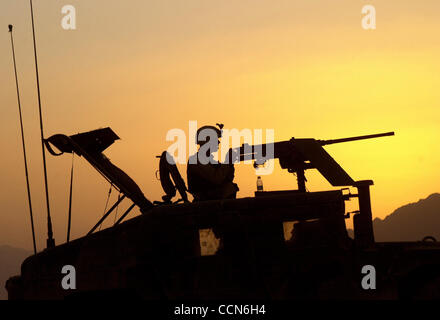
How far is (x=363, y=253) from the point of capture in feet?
34.6

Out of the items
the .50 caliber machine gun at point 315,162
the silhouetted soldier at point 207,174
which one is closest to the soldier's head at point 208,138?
the silhouetted soldier at point 207,174

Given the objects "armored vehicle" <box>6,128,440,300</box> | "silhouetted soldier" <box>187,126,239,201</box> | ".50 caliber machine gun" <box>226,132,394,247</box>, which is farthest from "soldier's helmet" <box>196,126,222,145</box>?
"armored vehicle" <box>6,128,440,300</box>

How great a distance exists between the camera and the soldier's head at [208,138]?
13.9 meters

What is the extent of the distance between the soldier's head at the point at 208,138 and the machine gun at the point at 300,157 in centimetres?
67

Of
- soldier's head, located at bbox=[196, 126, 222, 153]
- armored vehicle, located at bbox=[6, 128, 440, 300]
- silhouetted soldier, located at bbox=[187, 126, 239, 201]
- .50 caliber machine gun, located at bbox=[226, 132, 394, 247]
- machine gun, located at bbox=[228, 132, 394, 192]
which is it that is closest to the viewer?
armored vehicle, located at bbox=[6, 128, 440, 300]

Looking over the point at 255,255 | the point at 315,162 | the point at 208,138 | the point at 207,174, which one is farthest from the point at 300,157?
the point at 255,255

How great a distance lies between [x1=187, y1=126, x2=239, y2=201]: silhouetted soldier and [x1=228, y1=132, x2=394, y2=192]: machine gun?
Answer: 0.75m

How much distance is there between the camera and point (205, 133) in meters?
13.9

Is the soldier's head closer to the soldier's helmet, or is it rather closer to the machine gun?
the soldier's helmet

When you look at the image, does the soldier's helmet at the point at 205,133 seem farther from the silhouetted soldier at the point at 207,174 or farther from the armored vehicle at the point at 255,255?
the armored vehicle at the point at 255,255

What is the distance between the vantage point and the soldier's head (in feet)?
45.5

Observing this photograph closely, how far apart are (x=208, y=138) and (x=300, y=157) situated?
7.05ft
